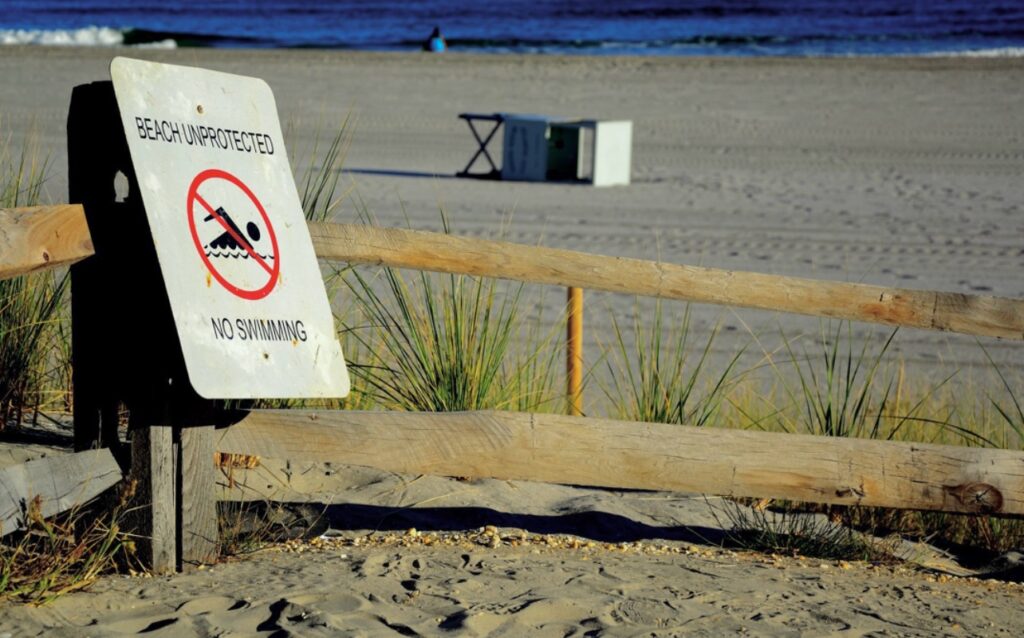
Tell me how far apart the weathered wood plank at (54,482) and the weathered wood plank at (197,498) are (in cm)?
19

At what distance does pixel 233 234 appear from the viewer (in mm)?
3234

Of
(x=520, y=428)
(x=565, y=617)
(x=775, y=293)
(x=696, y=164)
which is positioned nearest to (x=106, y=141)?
(x=520, y=428)

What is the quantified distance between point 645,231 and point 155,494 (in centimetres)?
768

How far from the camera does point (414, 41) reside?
37.8m

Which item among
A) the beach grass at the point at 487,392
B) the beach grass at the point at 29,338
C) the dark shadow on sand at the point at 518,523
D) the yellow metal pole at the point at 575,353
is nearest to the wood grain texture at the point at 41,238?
the beach grass at the point at 487,392

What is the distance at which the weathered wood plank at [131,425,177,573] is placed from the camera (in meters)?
3.26

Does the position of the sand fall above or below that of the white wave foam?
below

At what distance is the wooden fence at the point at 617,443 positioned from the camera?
11.5ft

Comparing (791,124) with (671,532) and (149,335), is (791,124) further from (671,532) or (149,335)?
(149,335)

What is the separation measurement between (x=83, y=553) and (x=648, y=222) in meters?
8.17

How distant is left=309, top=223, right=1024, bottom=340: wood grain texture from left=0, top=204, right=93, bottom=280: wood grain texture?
3.40 feet

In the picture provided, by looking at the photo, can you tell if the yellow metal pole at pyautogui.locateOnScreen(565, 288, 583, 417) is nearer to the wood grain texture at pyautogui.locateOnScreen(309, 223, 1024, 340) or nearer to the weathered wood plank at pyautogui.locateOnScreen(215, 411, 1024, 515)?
the wood grain texture at pyautogui.locateOnScreen(309, 223, 1024, 340)

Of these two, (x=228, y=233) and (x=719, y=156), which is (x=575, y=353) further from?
(x=719, y=156)

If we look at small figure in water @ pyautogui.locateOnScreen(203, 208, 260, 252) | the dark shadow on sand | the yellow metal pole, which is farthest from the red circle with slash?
the yellow metal pole
